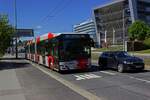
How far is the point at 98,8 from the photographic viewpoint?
547 feet

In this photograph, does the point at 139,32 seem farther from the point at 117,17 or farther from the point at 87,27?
the point at 87,27

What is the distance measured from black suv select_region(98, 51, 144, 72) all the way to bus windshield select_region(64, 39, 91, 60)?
76.1 inches

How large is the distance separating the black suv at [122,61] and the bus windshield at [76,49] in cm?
193

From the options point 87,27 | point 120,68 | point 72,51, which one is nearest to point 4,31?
point 72,51

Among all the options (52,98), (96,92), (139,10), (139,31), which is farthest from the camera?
(139,10)

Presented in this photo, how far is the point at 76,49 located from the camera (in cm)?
2350

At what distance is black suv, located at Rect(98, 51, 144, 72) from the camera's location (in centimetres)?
2231

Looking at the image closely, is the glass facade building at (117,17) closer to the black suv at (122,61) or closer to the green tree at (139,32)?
the green tree at (139,32)

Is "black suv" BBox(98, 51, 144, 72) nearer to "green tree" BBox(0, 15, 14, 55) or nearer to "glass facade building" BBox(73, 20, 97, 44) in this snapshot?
"green tree" BBox(0, 15, 14, 55)

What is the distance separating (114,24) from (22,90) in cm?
14179

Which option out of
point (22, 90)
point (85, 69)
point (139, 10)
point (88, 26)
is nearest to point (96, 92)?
point (22, 90)

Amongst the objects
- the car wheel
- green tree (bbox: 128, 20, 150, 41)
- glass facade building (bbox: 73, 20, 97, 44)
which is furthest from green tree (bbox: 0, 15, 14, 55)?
glass facade building (bbox: 73, 20, 97, 44)

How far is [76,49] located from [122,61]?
313 centimetres

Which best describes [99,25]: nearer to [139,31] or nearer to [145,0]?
[145,0]
